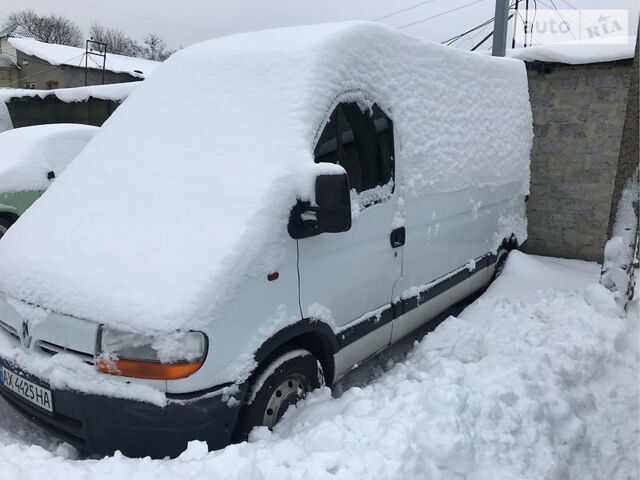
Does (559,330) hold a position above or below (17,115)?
below

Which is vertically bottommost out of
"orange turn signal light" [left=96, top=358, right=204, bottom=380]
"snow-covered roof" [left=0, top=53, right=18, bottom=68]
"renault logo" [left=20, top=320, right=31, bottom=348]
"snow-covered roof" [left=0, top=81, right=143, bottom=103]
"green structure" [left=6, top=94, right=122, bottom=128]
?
"orange turn signal light" [left=96, top=358, right=204, bottom=380]

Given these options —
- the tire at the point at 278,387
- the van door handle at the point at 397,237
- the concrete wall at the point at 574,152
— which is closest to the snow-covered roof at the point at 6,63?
the concrete wall at the point at 574,152

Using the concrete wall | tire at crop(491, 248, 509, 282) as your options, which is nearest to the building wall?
the concrete wall

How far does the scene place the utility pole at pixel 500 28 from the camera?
7.58 metres

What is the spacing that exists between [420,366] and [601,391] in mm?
1121

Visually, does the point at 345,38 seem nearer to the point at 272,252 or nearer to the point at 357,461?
the point at 272,252

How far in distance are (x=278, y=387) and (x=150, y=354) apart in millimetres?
721

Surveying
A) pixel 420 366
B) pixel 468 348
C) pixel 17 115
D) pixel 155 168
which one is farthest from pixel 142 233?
pixel 17 115

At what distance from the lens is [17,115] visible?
1491 centimetres

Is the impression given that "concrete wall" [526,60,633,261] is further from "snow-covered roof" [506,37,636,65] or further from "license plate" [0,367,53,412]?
"license plate" [0,367,53,412]

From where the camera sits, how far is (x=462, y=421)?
255 centimetres

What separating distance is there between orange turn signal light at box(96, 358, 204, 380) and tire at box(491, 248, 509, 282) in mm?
3889

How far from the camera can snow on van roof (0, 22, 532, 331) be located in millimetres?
2363

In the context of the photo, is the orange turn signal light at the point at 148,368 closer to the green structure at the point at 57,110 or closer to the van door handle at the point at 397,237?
the van door handle at the point at 397,237
